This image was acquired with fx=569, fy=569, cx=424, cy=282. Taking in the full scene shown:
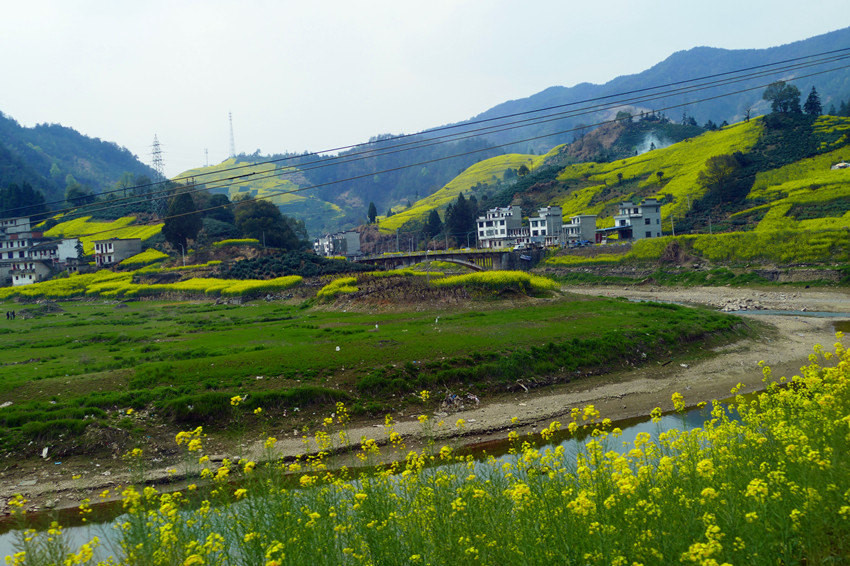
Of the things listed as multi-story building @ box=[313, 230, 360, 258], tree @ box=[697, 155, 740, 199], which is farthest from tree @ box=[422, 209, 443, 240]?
tree @ box=[697, 155, 740, 199]

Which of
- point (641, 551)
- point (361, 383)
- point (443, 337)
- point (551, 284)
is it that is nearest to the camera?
point (641, 551)

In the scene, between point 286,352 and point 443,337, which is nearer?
point 286,352

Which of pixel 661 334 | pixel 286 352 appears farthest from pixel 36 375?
pixel 661 334

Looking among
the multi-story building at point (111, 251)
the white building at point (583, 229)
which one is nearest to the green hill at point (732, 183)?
the white building at point (583, 229)

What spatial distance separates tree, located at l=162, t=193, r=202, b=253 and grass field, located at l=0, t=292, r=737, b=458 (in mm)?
38545

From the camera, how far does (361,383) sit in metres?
24.1

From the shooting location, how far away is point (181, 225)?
261ft

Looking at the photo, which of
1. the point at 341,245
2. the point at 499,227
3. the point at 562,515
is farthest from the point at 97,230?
the point at 562,515

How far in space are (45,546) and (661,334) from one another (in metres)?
30.9

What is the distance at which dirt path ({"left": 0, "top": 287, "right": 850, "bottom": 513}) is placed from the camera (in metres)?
18.0

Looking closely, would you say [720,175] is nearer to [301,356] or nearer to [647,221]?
[647,221]

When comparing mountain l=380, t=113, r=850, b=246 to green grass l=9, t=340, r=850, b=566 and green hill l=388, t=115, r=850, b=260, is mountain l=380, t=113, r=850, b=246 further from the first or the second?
green grass l=9, t=340, r=850, b=566

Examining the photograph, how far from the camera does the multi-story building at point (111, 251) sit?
87062 millimetres

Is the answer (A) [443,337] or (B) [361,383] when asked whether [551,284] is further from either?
(B) [361,383]
